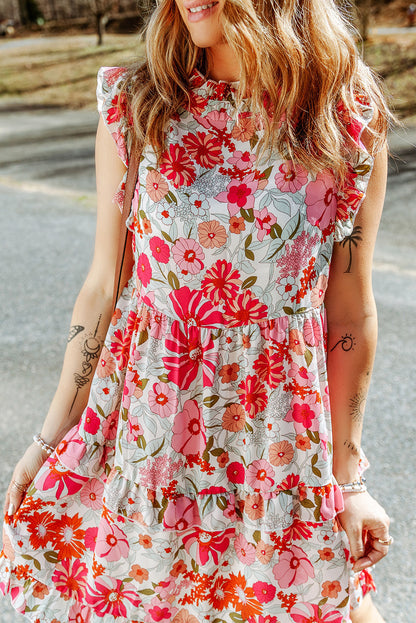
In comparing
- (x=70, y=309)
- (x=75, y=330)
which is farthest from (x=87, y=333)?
(x=70, y=309)

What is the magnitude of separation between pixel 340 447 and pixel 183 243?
0.53 m

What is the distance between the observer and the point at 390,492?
8.84 feet

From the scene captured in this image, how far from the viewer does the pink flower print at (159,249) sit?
4.42 ft

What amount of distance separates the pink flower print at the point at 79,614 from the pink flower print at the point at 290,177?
0.94m

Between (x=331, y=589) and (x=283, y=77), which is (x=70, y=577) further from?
(x=283, y=77)

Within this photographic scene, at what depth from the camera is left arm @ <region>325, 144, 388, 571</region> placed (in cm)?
141

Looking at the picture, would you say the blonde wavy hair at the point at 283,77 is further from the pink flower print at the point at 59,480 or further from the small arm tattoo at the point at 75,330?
the pink flower print at the point at 59,480

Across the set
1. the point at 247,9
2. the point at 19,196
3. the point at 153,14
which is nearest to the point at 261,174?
the point at 247,9

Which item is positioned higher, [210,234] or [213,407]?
[210,234]

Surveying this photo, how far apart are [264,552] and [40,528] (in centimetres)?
45

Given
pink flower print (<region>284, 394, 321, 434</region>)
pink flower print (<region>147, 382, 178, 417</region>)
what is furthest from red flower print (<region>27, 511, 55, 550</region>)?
pink flower print (<region>284, 394, 321, 434</region>)

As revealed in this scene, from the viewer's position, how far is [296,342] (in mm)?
1351

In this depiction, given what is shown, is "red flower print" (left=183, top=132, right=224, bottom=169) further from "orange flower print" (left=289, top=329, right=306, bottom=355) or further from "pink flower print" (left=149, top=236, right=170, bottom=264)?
"orange flower print" (left=289, top=329, right=306, bottom=355)


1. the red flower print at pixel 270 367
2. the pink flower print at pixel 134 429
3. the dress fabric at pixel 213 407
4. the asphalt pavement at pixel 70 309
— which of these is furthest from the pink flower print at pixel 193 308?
the asphalt pavement at pixel 70 309
